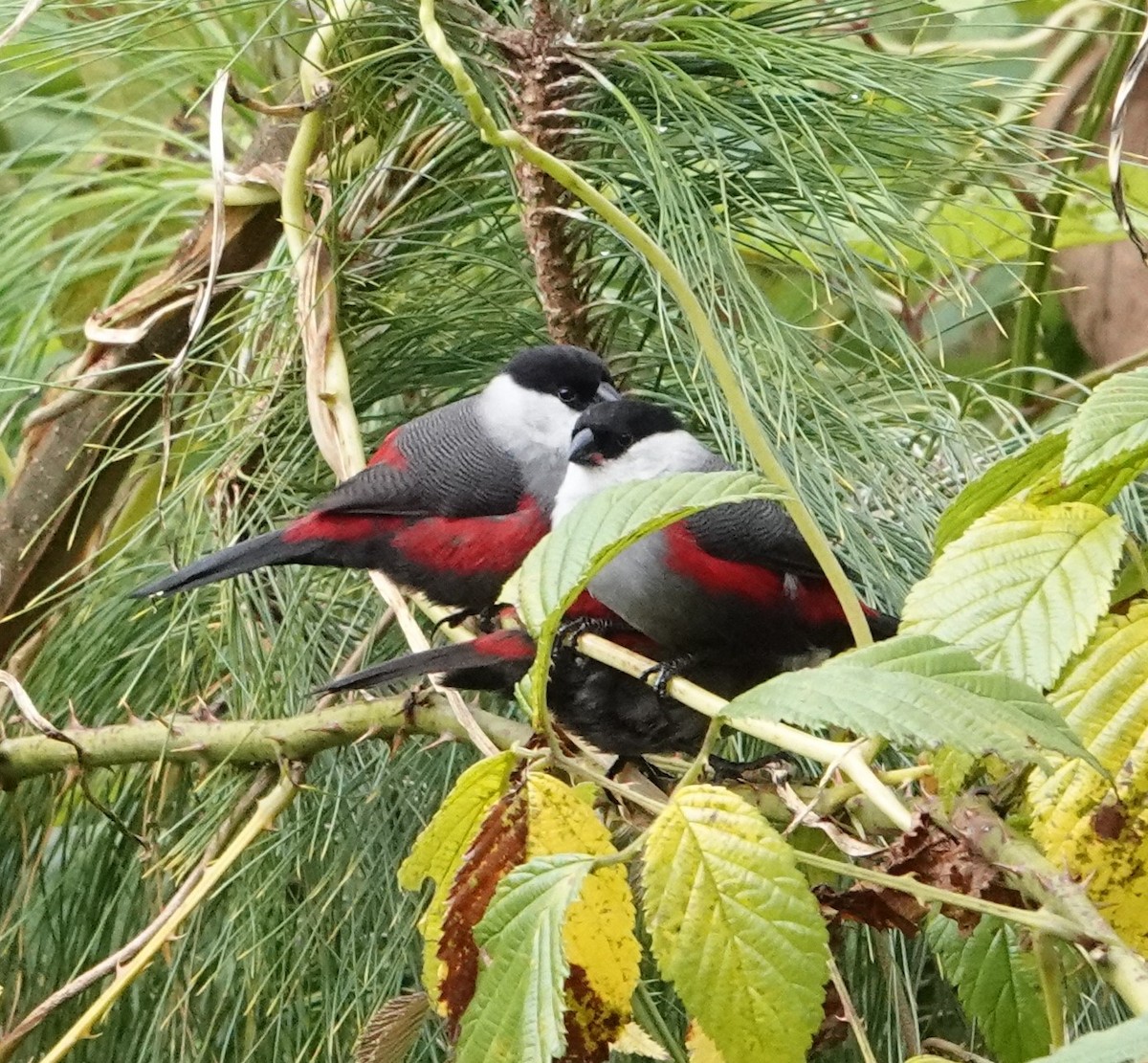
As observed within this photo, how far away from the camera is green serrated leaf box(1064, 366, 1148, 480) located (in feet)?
1.48

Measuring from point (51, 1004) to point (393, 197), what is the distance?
0.62 metres

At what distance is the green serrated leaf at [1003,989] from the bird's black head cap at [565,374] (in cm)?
64

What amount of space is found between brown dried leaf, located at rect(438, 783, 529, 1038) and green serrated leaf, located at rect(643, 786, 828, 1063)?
3.0 inches

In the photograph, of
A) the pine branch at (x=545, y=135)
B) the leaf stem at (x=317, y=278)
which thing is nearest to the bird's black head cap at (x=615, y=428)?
the pine branch at (x=545, y=135)

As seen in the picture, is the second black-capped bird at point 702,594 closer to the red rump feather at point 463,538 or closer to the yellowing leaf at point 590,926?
the red rump feather at point 463,538

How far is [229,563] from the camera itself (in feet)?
3.43

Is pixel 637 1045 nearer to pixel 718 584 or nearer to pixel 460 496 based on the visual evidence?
pixel 718 584

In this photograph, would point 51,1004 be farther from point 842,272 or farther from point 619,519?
point 842,272

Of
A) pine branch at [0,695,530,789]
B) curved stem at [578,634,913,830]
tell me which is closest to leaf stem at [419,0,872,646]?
curved stem at [578,634,913,830]

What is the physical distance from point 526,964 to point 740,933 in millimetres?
68

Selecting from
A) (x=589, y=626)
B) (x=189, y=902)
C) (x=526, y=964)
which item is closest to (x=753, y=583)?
(x=589, y=626)

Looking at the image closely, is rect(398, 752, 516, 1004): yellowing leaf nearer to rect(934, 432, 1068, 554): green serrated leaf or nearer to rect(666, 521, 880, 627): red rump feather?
rect(934, 432, 1068, 554): green serrated leaf

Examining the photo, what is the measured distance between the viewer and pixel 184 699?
109cm

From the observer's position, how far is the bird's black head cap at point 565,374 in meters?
1.15
